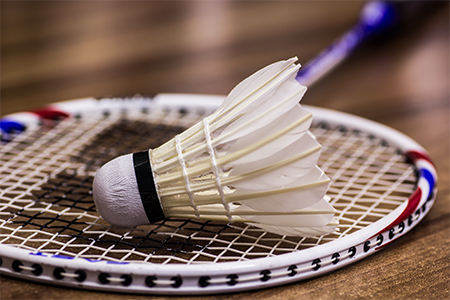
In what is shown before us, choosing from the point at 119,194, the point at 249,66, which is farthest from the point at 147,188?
the point at 249,66

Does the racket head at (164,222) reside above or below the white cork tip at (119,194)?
below

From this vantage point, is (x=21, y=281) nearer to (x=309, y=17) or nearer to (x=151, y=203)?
(x=151, y=203)

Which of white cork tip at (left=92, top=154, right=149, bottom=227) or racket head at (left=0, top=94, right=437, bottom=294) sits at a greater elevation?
white cork tip at (left=92, top=154, right=149, bottom=227)

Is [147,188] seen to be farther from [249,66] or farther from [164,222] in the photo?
[249,66]

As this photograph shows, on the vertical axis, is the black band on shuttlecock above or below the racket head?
above
